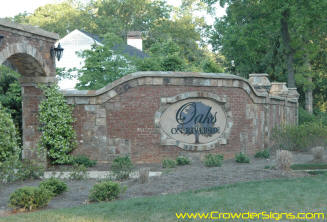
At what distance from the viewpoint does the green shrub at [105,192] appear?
8.80m

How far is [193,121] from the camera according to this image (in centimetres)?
1538

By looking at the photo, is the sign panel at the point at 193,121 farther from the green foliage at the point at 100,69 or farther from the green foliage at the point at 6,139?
the green foliage at the point at 100,69

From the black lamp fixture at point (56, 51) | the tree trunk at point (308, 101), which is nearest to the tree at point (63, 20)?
the tree trunk at point (308, 101)

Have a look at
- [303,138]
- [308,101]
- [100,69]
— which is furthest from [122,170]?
[308,101]

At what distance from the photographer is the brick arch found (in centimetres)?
1238

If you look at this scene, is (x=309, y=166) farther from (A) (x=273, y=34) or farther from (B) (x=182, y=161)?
(A) (x=273, y=34)

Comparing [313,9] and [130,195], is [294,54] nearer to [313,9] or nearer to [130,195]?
[313,9]

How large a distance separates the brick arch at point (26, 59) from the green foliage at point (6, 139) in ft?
6.02

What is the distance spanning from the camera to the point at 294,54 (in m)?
32.1

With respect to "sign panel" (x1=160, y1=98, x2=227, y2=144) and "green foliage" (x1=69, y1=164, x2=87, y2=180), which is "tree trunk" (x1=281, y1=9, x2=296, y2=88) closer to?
"sign panel" (x1=160, y1=98, x2=227, y2=144)

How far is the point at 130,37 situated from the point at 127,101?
29.1m

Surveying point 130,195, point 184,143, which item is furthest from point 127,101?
point 130,195

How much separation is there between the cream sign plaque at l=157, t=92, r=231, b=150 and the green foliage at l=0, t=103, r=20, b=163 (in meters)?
5.11

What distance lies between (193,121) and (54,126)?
4538 mm
